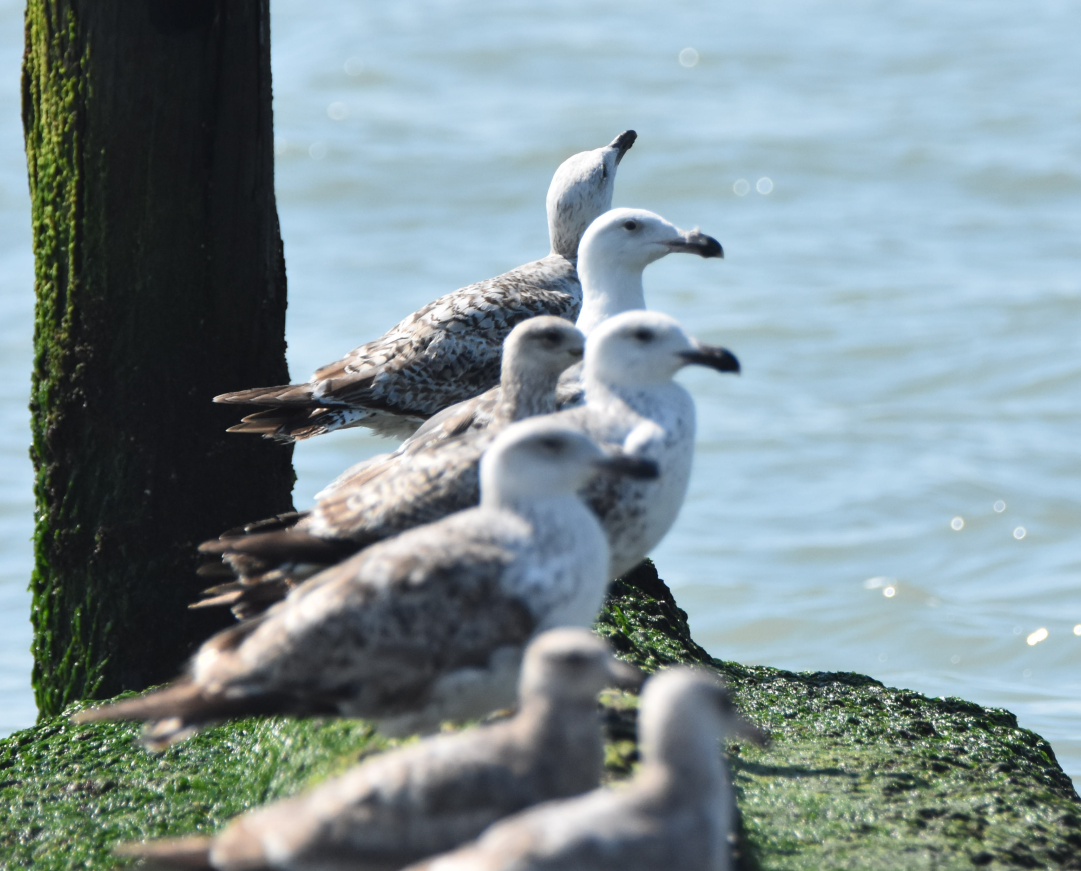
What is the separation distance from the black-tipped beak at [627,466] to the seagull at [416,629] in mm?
134

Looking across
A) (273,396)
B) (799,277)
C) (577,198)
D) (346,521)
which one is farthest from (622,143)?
(799,277)

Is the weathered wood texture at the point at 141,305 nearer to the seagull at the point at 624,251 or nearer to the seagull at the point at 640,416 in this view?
the seagull at the point at 624,251

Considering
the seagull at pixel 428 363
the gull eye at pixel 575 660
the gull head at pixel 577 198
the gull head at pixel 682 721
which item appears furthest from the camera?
the gull head at pixel 577 198

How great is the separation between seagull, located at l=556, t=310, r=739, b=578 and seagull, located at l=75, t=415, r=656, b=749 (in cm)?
62

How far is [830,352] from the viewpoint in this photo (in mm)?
15656

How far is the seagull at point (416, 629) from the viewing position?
3.44 metres

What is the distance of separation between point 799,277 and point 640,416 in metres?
12.8

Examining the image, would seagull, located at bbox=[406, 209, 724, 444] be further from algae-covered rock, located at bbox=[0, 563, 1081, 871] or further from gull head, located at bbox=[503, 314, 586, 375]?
algae-covered rock, located at bbox=[0, 563, 1081, 871]

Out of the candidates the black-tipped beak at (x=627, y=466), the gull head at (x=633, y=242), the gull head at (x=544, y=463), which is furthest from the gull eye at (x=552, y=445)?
the gull head at (x=633, y=242)

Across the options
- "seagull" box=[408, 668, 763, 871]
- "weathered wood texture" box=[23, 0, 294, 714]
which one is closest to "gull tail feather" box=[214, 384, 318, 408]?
"weathered wood texture" box=[23, 0, 294, 714]

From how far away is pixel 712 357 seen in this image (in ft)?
14.4

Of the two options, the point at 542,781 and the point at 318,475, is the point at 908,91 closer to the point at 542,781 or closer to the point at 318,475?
the point at 318,475

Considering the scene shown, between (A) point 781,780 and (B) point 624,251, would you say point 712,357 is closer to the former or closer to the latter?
(A) point 781,780

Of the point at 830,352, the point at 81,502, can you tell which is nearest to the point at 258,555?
the point at 81,502
